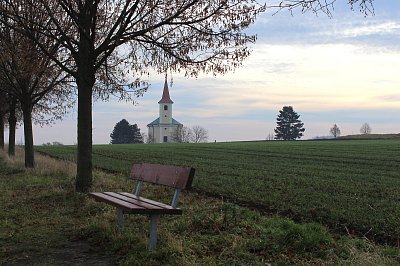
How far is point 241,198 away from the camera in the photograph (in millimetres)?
11133

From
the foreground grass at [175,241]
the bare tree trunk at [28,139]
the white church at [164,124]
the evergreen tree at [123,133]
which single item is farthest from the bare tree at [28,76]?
the white church at [164,124]

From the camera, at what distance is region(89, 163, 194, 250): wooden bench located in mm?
5133

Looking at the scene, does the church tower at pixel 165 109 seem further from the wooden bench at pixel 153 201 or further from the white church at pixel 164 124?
the wooden bench at pixel 153 201

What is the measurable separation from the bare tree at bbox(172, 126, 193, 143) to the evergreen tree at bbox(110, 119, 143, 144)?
50.6ft

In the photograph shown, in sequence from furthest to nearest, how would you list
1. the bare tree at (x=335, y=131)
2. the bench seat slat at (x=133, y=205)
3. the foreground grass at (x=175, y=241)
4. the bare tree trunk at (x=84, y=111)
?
1. the bare tree at (x=335, y=131)
2. the bare tree trunk at (x=84, y=111)
3. the bench seat slat at (x=133, y=205)
4. the foreground grass at (x=175, y=241)

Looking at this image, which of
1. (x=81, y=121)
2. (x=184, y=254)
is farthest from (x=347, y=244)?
(x=81, y=121)

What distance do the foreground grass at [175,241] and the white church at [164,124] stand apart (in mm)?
130523

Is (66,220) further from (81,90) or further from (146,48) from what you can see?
(146,48)

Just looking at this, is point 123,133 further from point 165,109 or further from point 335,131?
point 335,131

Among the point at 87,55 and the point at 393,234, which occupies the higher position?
the point at 87,55

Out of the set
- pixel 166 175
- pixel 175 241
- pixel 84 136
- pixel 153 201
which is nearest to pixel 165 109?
pixel 84 136

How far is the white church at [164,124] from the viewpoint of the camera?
457 feet

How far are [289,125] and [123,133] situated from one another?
4222 centimetres

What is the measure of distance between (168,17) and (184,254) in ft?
18.5
